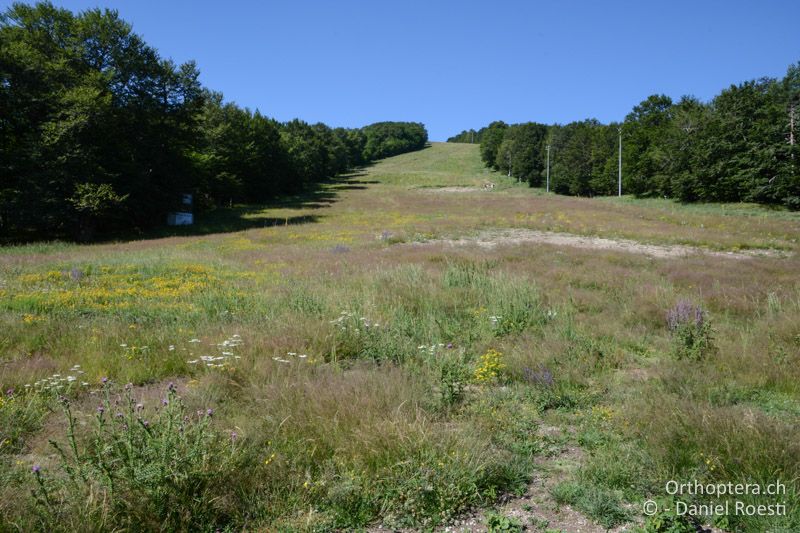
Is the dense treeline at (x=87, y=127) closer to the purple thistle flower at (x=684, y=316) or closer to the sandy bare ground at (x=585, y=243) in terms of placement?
the sandy bare ground at (x=585, y=243)

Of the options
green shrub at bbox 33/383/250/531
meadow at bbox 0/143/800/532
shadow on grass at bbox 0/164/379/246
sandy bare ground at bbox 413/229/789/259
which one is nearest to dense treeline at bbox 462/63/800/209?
sandy bare ground at bbox 413/229/789/259

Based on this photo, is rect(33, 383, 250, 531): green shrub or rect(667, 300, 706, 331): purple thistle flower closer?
rect(33, 383, 250, 531): green shrub

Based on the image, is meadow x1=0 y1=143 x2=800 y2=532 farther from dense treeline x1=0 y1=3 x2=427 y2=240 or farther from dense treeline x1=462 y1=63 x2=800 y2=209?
dense treeline x1=462 y1=63 x2=800 y2=209

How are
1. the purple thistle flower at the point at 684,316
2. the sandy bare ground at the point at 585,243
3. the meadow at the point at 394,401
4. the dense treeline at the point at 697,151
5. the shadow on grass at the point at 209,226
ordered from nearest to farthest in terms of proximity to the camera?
the meadow at the point at 394,401 → the purple thistle flower at the point at 684,316 → the sandy bare ground at the point at 585,243 → the shadow on grass at the point at 209,226 → the dense treeline at the point at 697,151

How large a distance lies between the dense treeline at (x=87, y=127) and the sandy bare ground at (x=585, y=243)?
21.0m

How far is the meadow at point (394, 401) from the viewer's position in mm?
3102

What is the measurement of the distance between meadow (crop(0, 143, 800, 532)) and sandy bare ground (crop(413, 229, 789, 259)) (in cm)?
687

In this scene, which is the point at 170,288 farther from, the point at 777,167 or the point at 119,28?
the point at 777,167

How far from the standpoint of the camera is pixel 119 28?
3038 cm

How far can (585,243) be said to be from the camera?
71.7ft

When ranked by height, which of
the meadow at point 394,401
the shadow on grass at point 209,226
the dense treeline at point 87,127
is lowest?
the meadow at point 394,401

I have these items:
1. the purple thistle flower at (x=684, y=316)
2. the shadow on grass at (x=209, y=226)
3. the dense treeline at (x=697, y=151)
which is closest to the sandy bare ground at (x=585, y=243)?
the purple thistle flower at (x=684, y=316)

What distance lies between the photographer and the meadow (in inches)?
122

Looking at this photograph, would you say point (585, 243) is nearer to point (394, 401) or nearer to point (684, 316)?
point (684, 316)
